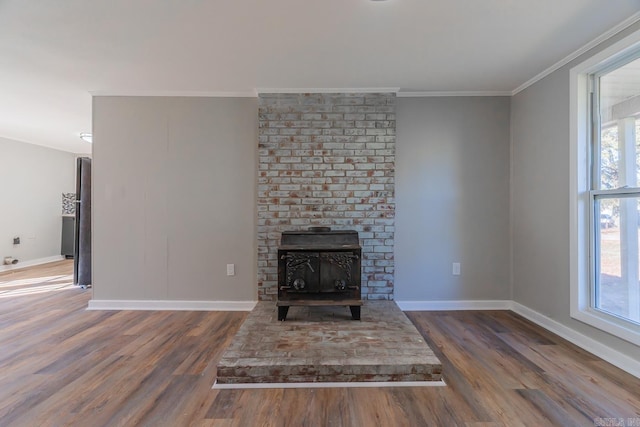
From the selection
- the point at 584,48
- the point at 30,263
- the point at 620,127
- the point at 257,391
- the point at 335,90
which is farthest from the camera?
the point at 30,263

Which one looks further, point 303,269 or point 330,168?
point 330,168

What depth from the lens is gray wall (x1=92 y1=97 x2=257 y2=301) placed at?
10.8ft

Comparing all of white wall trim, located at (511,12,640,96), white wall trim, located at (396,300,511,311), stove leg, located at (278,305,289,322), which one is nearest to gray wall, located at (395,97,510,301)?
white wall trim, located at (396,300,511,311)

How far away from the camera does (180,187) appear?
330cm

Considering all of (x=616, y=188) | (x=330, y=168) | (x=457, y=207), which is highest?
(x=330, y=168)

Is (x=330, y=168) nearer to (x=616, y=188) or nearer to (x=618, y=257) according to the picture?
(x=616, y=188)

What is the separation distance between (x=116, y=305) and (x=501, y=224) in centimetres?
432

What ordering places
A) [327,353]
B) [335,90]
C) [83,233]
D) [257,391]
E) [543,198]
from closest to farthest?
[257,391] < [327,353] < [543,198] < [335,90] < [83,233]

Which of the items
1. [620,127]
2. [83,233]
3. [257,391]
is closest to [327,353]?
[257,391]

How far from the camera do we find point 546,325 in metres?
2.76

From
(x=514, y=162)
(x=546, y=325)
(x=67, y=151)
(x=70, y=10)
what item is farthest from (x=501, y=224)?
(x=67, y=151)

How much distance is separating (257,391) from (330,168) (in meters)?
2.14

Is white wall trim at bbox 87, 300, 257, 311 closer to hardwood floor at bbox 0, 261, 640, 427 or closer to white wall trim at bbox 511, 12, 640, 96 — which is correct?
hardwood floor at bbox 0, 261, 640, 427

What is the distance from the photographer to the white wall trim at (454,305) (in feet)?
10.7
